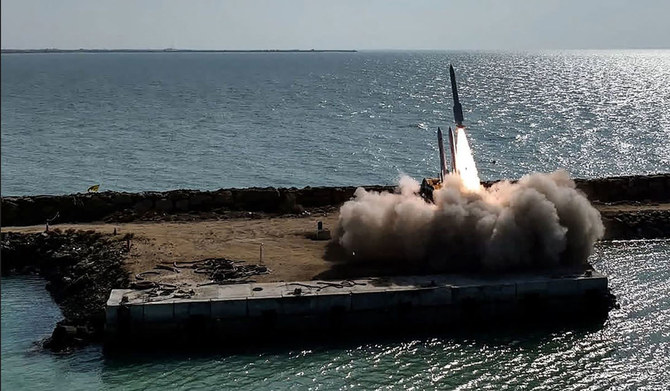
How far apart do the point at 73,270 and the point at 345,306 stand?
14.4 meters

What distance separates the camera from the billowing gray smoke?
37.6 m

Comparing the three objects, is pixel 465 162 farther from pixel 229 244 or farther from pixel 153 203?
pixel 153 203

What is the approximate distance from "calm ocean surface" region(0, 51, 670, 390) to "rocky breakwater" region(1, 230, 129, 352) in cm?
92

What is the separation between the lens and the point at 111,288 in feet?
121

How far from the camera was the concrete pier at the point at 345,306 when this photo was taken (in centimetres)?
3266

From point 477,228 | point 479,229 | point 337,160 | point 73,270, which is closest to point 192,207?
point 73,270

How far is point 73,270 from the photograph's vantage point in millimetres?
39969

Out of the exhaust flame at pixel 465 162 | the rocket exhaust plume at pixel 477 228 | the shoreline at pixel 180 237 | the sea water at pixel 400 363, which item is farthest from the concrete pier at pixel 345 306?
the exhaust flame at pixel 465 162

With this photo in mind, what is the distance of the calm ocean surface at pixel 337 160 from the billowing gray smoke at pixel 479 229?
13.0ft

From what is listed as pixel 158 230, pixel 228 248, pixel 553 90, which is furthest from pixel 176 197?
pixel 553 90

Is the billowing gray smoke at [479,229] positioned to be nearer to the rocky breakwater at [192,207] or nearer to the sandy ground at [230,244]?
the sandy ground at [230,244]

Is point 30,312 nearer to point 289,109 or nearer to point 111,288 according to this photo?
point 111,288

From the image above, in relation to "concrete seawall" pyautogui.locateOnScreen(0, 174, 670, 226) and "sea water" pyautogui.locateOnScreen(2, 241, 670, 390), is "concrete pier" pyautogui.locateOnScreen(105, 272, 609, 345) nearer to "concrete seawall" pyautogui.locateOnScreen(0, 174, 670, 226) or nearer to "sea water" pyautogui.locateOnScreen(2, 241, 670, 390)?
"sea water" pyautogui.locateOnScreen(2, 241, 670, 390)

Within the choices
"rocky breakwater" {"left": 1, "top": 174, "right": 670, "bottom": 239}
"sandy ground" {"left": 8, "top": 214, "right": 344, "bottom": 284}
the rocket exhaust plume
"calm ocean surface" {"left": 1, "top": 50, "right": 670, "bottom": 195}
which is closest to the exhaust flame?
the rocket exhaust plume
